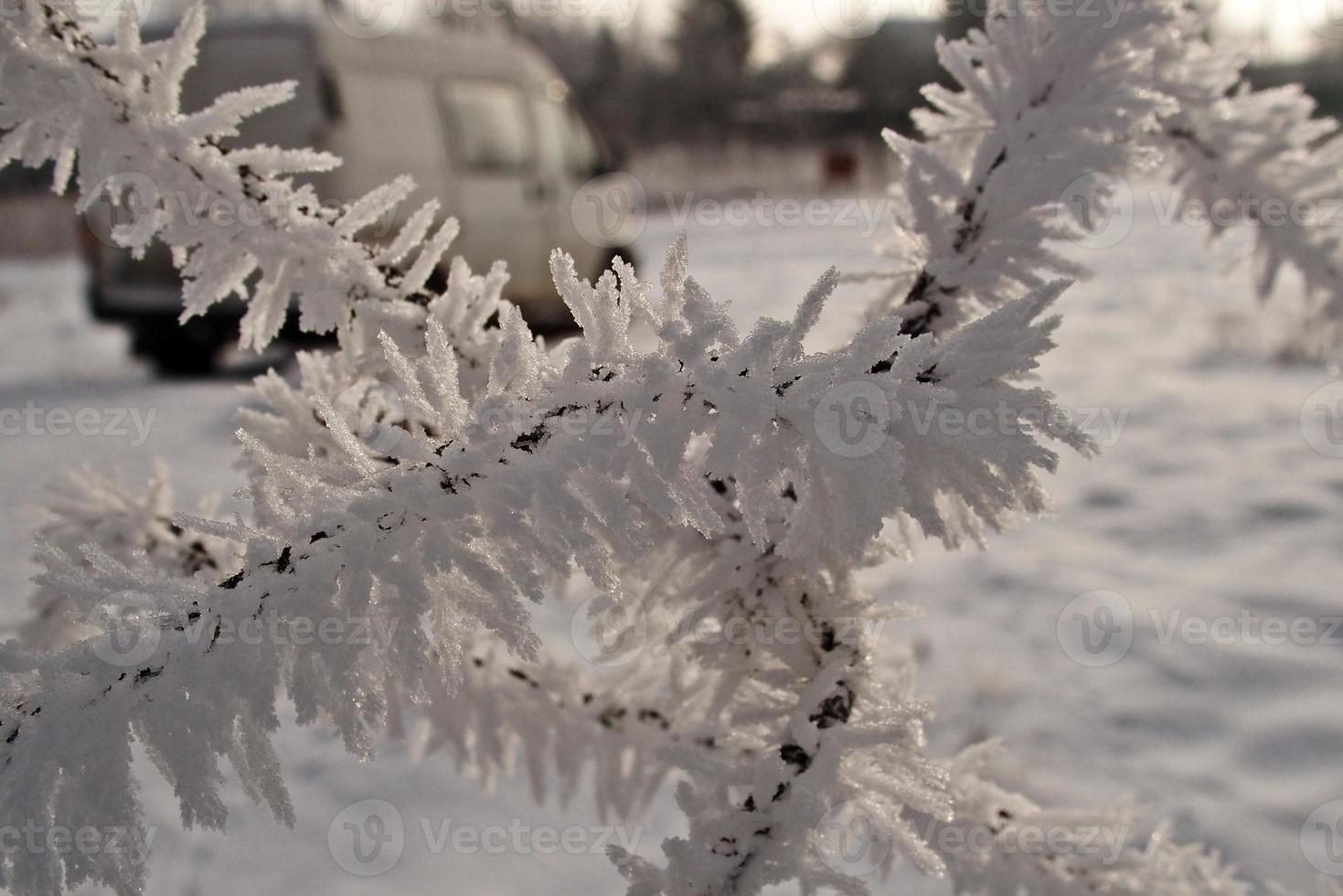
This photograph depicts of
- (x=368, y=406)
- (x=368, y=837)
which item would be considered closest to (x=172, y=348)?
(x=368, y=837)

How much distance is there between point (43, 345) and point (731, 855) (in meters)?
9.21

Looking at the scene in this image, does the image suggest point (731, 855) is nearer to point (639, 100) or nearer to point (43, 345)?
point (43, 345)

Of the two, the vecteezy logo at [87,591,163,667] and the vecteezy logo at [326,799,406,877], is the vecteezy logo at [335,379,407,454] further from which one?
the vecteezy logo at [326,799,406,877]

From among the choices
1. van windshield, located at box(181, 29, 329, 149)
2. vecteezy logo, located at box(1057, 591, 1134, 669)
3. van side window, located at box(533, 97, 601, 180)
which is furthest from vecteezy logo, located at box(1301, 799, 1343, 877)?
van side window, located at box(533, 97, 601, 180)

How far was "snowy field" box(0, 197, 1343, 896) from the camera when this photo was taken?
166 centimetres

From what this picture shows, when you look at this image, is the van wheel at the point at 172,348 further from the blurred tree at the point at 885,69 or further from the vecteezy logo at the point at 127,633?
the blurred tree at the point at 885,69

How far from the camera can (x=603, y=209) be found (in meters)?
8.73

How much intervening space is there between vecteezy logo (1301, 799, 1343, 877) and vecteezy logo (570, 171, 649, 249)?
22.8 feet

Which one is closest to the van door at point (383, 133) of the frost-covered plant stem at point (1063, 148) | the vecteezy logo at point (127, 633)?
the frost-covered plant stem at point (1063, 148)

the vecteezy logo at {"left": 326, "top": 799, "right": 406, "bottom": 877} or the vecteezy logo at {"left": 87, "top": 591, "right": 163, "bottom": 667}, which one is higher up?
the vecteezy logo at {"left": 87, "top": 591, "right": 163, "bottom": 667}

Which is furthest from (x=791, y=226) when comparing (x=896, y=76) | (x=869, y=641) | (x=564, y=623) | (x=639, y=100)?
(x=639, y=100)

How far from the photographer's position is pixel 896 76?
103ft

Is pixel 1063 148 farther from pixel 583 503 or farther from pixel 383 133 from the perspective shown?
pixel 383 133

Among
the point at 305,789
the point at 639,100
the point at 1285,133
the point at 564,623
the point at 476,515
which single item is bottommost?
the point at 639,100
